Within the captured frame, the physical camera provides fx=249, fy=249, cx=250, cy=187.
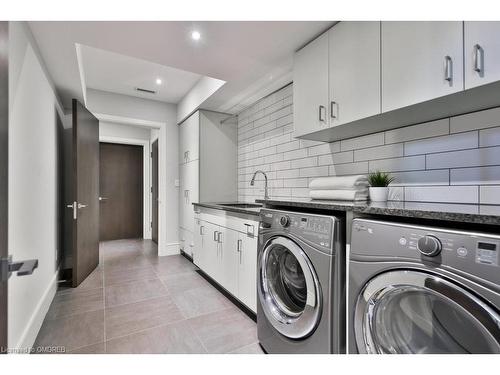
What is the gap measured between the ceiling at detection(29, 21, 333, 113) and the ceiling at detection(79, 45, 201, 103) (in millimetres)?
24

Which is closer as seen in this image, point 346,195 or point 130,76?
point 346,195

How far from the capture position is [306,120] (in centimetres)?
187

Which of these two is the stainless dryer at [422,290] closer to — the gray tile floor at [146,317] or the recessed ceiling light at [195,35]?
the gray tile floor at [146,317]

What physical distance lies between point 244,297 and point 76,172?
2242 mm

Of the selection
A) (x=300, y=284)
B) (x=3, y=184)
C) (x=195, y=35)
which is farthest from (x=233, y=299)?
(x=195, y=35)

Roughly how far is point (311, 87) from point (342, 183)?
0.75 meters

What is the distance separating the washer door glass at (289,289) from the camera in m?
1.29

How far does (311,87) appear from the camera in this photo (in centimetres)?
184

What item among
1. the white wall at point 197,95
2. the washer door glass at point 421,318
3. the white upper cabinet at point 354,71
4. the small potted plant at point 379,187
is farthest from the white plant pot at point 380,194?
the white wall at point 197,95

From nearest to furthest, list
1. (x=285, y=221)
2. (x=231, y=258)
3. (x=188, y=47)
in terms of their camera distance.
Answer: (x=285, y=221), (x=188, y=47), (x=231, y=258)

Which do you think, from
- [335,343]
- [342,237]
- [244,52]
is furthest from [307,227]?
[244,52]

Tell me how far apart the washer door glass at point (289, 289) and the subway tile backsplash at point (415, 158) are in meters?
0.81

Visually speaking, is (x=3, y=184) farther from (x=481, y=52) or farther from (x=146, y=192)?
(x=146, y=192)

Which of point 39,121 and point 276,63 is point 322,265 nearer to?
point 276,63
